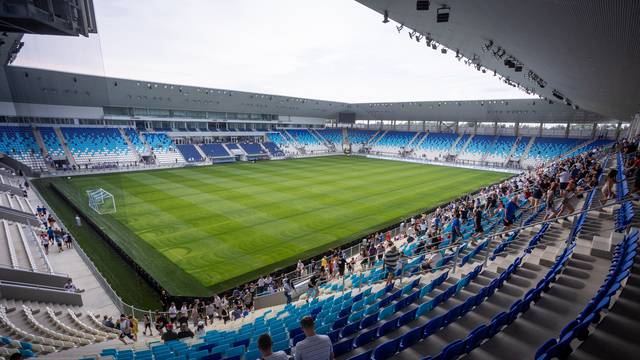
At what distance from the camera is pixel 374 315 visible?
6250 millimetres

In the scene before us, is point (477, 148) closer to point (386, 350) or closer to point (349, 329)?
point (349, 329)

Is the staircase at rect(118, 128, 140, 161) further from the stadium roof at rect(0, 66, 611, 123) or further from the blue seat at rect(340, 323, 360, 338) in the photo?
the blue seat at rect(340, 323, 360, 338)

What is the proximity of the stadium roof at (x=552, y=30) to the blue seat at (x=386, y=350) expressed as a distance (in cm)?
605

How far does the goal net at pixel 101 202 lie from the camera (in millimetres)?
20453

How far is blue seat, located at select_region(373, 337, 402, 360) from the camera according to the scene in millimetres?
4379

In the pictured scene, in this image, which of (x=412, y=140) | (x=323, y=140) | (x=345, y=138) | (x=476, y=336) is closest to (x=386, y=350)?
(x=476, y=336)

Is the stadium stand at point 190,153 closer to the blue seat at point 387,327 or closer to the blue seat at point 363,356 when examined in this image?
the blue seat at point 387,327

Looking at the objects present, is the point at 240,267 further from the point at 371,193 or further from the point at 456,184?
the point at 456,184

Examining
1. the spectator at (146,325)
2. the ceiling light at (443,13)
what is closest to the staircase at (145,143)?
the spectator at (146,325)

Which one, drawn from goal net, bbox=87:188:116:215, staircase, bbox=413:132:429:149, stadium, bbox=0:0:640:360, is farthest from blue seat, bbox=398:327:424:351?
staircase, bbox=413:132:429:149

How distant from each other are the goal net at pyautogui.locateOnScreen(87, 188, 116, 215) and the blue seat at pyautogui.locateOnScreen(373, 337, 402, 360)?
21.3m

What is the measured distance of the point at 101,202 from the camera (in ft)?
70.0

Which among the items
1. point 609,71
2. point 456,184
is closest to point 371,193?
point 456,184

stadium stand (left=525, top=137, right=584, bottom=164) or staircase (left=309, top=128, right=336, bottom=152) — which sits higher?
staircase (left=309, top=128, right=336, bottom=152)
